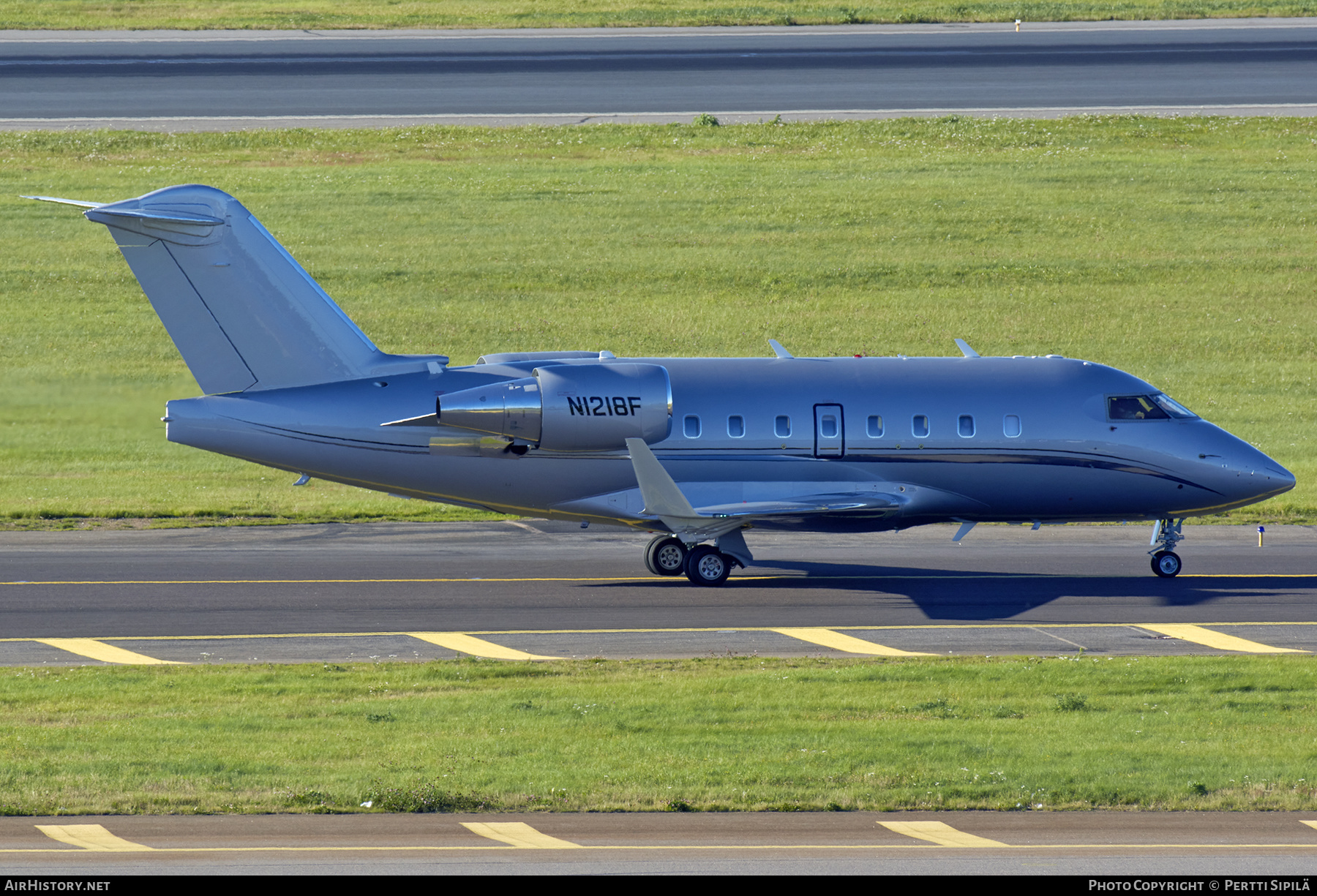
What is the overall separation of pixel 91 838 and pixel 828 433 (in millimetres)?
15977

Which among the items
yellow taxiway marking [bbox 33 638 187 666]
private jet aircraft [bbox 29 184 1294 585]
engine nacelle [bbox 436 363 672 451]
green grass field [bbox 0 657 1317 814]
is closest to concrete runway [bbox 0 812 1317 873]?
green grass field [bbox 0 657 1317 814]

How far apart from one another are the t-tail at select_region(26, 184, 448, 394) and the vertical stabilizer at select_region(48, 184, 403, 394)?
13 mm

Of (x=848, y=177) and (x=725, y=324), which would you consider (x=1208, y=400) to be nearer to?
(x=725, y=324)

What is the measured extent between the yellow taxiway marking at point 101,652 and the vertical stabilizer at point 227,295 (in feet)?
17.3

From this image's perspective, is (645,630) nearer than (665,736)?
No

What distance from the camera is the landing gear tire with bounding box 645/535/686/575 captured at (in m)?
28.5

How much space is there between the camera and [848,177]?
2265 inches

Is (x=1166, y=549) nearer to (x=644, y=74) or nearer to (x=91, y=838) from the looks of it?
(x=91, y=838)

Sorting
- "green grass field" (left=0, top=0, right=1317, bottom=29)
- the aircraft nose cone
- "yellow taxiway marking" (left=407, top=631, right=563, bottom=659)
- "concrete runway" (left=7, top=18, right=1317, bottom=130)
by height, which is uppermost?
"green grass field" (left=0, top=0, right=1317, bottom=29)

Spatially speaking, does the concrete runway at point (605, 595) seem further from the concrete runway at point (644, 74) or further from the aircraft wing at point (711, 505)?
the concrete runway at point (644, 74)

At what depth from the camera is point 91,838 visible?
14.9 m

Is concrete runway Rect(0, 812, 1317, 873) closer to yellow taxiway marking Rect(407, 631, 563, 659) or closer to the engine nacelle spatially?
yellow taxiway marking Rect(407, 631, 563, 659)

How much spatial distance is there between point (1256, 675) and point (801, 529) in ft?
28.8

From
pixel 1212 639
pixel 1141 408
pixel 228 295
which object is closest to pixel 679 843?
pixel 1212 639
